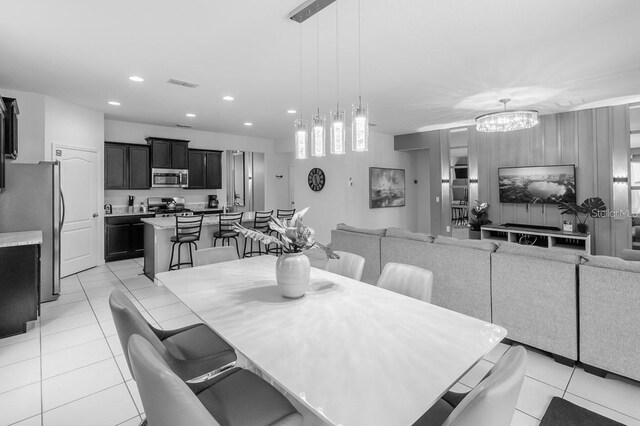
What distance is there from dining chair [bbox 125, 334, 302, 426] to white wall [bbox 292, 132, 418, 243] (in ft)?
20.1

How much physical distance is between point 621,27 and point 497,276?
2.57 meters

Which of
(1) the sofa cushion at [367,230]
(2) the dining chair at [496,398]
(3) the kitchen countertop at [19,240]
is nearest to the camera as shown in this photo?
(2) the dining chair at [496,398]

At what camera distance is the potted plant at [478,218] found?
697 cm

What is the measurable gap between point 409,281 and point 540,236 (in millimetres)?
5503

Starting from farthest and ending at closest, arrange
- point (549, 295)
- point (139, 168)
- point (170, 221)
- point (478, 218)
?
point (478, 218)
point (139, 168)
point (170, 221)
point (549, 295)

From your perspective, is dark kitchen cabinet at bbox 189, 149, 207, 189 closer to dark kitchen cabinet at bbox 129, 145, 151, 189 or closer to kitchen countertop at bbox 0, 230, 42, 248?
dark kitchen cabinet at bbox 129, 145, 151, 189

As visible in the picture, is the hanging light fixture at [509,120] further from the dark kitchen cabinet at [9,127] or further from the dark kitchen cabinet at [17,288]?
the dark kitchen cabinet at [9,127]

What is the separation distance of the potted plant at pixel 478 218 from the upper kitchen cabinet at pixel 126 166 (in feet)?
23.4

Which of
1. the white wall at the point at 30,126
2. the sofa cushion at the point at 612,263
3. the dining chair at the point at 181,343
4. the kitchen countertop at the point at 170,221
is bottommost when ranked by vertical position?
the dining chair at the point at 181,343

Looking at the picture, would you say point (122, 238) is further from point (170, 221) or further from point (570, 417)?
point (570, 417)

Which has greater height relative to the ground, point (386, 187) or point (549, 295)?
point (386, 187)

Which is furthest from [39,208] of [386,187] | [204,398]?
[386,187]

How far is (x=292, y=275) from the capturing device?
1.88 metres

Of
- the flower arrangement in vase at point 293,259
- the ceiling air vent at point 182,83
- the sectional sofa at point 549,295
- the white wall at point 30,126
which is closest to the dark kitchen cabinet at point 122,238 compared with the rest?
the white wall at point 30,126
